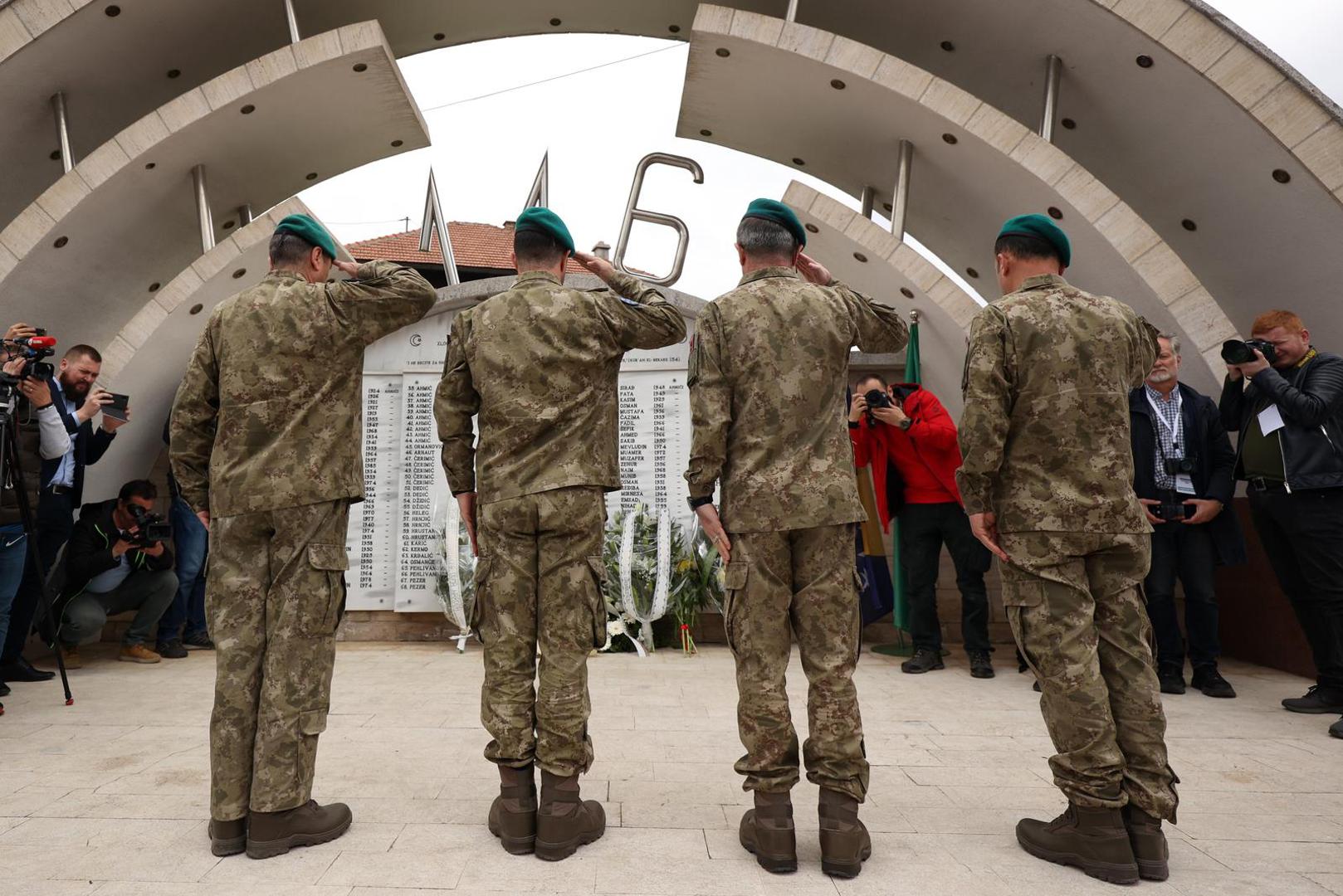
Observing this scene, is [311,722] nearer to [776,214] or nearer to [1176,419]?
[776,214]

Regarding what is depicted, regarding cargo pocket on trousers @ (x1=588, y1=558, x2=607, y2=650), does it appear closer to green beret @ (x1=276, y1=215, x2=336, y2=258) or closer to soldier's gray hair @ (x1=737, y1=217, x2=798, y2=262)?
soldier's gray hair @ (x1=737, y1=217, x2=798, y2=262)

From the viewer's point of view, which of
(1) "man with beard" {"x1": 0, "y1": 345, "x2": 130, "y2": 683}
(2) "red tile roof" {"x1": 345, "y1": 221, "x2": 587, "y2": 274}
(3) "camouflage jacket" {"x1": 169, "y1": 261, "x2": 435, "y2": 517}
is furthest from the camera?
(2) "red tile roof" {"x1": 345, "y1": 221, "x2": 587, "y2": 274}

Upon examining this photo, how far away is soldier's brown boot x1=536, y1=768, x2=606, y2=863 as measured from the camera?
2.40m

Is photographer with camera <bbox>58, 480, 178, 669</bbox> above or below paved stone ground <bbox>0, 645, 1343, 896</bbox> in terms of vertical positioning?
above

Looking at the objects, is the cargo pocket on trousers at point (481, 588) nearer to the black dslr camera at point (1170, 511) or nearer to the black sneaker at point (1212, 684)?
the black dslr camera at point (1170, 511)

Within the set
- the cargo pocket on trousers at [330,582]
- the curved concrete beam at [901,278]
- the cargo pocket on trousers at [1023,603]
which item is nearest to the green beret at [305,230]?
the cargo pocket on trousers at [330,582]

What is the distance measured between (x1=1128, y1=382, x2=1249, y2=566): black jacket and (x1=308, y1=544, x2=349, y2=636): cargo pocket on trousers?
13.8ft

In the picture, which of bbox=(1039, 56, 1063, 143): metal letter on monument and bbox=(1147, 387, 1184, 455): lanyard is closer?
bbox=(1147, 387, 1184, 455): lanyard

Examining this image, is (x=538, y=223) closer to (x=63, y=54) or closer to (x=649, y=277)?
(x=649, y=277)

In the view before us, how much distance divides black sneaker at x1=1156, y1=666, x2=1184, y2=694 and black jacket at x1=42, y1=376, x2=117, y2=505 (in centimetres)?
629

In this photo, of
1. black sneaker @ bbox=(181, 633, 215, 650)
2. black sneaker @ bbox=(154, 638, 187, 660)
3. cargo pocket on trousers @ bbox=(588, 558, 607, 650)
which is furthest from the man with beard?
cargo pocket on trousers @ bbox=(588, 558, 607, 650)

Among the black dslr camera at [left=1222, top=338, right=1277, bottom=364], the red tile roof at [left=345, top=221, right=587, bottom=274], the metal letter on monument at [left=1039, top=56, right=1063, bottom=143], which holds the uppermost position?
the red tile roof at [left=345, top=221, right=587, bottom=274]

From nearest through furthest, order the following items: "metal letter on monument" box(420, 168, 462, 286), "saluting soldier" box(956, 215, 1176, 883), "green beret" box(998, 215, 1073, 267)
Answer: "saluting soldier" box(956, 215, 1176, 883) → "green beret" box(998, 215, 1073, 267) → "metal letter on monument" box(420, 168, 462, 286)

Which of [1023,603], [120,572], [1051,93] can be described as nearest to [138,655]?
[120,572]
